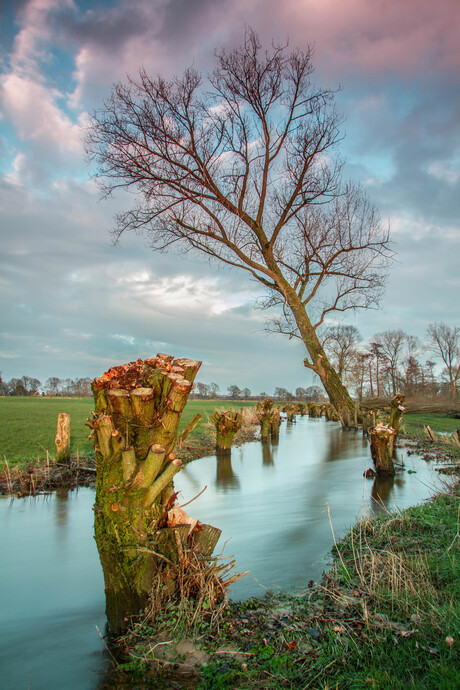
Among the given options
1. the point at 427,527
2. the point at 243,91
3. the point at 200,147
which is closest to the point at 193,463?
the point at 427,527

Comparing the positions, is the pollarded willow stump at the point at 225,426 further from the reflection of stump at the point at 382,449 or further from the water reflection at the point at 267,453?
the reflection of stump at the point at 382,449

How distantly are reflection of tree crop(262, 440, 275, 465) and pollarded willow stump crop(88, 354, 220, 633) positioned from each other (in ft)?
34.8

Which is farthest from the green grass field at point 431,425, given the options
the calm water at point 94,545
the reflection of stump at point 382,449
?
the reflection of stump at point 382,449

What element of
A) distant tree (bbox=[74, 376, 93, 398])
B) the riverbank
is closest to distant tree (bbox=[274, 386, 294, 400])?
distant tree (bbox=[74, 376, 93, 398])

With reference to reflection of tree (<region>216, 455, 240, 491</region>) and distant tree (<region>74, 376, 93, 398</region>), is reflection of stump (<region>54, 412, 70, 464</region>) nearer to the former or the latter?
reflection of tree (<region>216, 455, 240, 491</region>)

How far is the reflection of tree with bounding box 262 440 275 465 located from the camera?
13953 millimetres

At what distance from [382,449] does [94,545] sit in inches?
271

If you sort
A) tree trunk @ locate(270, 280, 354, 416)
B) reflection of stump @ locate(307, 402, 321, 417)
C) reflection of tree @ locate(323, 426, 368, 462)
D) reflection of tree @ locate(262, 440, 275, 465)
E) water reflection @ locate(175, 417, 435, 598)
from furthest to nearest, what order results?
reflection of stump @ locate(307, 402, 321, 417) → tree trunk @ locate(270, 280, 354, 416) → reflection of tree @ locate(323, 426, 368, 462) → reflection of tree @ locate(262, 440, 275, 465) → water reflection @ locate(175, 417, 435, 598)

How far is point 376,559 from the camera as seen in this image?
388 cm

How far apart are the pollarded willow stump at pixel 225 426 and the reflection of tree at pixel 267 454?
1491 millimetres

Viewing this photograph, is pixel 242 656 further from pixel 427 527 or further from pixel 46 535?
pixel 46 535

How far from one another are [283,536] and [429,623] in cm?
338

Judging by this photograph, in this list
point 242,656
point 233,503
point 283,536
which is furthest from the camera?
point 233,503

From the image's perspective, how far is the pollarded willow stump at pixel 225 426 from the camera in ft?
47.3
